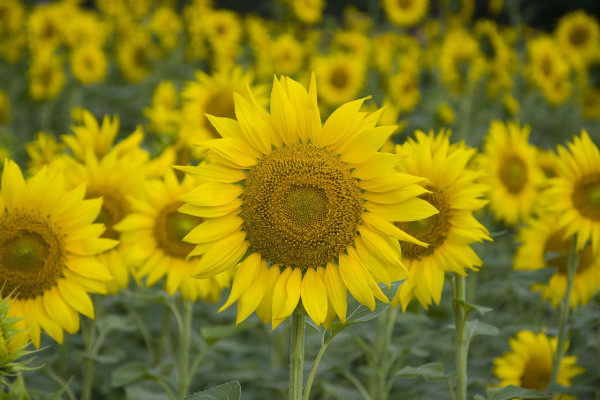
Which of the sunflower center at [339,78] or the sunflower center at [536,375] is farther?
the sunflower center at [339,78]

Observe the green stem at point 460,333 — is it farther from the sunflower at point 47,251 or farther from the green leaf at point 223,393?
the sunflower at point 47,251

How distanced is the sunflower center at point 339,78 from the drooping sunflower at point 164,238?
337cm

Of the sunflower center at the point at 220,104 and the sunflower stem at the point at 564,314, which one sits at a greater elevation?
the sunflower center at the point at 220,104

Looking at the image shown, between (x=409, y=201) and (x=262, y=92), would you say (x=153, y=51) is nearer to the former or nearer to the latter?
(x=262, y=92)

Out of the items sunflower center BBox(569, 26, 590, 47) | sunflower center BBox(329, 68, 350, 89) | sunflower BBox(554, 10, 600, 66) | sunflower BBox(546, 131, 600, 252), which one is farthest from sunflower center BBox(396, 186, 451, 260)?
sunflower center BBox(569, 26, 590, 47)

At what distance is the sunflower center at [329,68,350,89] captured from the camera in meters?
5.32

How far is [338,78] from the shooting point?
535 centimetres

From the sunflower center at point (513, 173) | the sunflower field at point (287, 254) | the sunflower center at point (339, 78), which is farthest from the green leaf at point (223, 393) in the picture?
the sunflower center at point (339, 78)

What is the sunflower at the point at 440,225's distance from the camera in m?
1.66

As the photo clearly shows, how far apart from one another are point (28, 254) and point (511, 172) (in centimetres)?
221

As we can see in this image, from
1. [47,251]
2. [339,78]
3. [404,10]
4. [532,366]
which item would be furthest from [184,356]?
[404,10]

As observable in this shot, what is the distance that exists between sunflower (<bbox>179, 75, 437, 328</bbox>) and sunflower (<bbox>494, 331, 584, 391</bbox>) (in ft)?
3.79

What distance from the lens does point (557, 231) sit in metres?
2.29

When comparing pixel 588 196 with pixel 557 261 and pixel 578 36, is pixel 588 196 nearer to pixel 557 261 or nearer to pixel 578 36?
pixel 557 261
